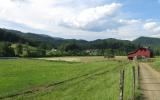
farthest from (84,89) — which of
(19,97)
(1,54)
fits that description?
(1,54)

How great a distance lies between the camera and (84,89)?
1093 inches

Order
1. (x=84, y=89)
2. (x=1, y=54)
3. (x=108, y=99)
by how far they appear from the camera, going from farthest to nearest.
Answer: (x=1, y=54)
(x=84, y=89)
(x=108, y=99)

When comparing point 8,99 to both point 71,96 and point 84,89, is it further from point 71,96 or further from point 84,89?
point 84,89

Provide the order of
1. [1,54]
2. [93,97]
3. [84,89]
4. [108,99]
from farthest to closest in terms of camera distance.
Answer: [1,54]
[84,89]
[93,97]
[108,99]

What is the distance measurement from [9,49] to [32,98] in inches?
4941

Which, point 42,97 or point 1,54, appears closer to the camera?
point 42,97

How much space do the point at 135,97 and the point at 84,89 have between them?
6.58m

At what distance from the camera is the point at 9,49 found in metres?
146

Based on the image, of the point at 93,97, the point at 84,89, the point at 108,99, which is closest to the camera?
the point at 108,99

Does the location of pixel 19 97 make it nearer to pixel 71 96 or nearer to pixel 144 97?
pixel 71 96

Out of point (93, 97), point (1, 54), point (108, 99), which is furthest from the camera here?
point (1, 54)

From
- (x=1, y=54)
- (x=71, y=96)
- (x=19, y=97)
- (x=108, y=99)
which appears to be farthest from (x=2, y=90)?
(x=1, y=54)

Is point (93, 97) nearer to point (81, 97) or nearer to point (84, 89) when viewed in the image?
point (81, 97)

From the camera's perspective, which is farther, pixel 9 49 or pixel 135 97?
pixel 9 49
